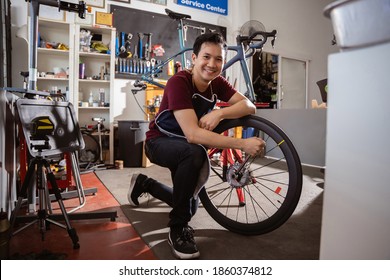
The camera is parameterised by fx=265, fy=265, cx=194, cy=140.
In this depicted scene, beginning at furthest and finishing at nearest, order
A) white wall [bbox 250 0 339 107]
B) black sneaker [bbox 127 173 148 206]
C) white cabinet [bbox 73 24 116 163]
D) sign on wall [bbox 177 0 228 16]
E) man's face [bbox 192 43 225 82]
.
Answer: white wall [bbox 250 0 339 107], sign on wall [bbox 177 0 228 16], white cabinet [bbox 73 24 116 163], black sneaker [bbox 127 173 148 206], man's face [bbox 192 43 225 82]

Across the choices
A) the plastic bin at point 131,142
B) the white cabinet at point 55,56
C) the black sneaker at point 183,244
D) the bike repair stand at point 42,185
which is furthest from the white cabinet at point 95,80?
the black sneaker at point 183,244

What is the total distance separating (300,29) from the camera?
5.52m

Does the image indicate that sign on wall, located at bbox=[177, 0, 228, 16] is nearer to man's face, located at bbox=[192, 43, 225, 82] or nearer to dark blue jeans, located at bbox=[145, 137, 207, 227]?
man's face, located at bbox=[192, 43, 225, 82]

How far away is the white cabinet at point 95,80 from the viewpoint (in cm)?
322

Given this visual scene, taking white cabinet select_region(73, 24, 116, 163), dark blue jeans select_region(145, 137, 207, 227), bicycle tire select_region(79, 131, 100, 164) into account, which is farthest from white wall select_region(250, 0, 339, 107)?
dark blue jeans select_region(145, 137, 207, 227)

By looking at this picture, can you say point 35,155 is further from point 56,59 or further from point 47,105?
point 56,59

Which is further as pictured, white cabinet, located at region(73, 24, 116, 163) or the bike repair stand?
white cabinet, located at region(73, 24, 116, 163)

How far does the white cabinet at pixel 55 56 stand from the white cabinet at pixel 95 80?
0.11m

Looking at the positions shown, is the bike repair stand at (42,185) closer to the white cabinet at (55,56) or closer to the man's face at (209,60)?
the man's face at (209,60)

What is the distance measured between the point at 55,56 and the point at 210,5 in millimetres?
2555

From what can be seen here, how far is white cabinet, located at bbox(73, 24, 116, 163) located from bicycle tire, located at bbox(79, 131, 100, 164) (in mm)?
138

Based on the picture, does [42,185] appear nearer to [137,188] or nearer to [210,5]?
[137,188]

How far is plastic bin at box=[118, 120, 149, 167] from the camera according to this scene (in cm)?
307

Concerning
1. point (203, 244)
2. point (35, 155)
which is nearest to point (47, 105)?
point (35, 155)
